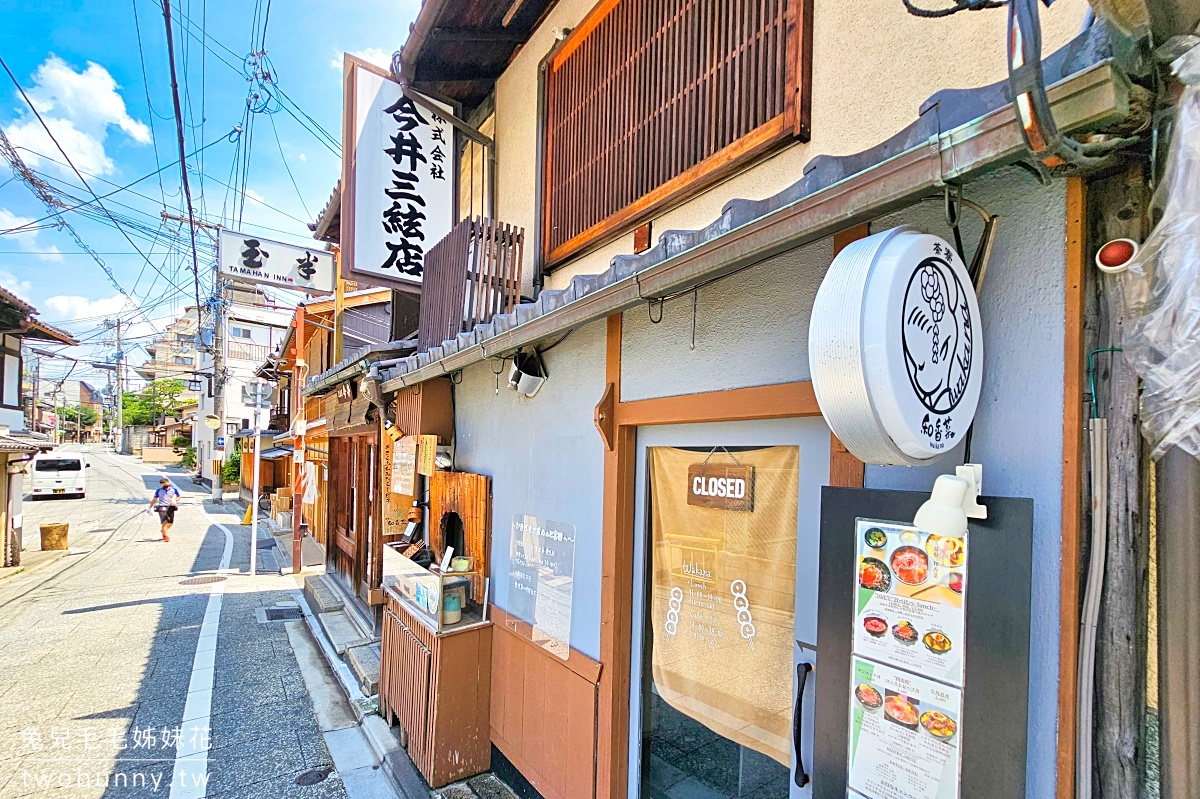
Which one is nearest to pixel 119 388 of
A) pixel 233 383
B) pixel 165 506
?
pixel 233 383

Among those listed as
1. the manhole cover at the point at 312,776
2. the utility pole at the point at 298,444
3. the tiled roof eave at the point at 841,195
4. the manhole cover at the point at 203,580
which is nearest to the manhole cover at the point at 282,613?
the utility pole at the point at 298,444

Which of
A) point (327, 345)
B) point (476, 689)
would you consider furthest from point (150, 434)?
point (476, 689)

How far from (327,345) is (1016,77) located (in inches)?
671

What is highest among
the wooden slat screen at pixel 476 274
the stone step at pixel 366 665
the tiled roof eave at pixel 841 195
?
the wooden slat screen at pixel 476 274

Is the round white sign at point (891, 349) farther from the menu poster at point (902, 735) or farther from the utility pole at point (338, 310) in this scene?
the utility pole at point (338, 310)

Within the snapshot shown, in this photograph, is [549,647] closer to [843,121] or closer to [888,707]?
[888,707]

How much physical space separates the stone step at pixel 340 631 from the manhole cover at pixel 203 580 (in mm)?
5113

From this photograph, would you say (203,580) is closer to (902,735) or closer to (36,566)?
(36,566)

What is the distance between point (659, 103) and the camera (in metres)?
4.18

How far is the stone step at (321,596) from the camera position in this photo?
34.3ft

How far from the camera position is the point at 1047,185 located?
1849 mm

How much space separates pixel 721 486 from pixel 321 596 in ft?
34.0

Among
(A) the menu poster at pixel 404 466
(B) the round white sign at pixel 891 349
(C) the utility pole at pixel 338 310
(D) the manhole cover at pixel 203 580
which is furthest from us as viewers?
(D) the manhole cover at pixel 203 580

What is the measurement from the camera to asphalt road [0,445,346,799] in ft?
18.2
